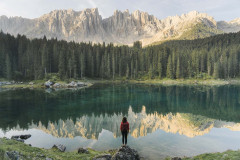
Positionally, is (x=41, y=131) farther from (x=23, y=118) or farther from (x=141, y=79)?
(x=141, y=79)

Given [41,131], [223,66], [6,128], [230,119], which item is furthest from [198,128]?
[223,66]

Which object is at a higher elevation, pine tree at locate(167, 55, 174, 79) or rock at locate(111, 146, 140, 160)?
pine tree at locate(167, 55, 174, 79)

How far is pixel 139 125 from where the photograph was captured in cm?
3241

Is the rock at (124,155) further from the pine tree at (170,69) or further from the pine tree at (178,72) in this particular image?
the pine tree at (178,72)

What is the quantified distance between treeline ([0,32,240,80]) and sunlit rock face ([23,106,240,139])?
81789 millimetres

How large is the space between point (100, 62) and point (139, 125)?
115903mm

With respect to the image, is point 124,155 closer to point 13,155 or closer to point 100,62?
point 13,155

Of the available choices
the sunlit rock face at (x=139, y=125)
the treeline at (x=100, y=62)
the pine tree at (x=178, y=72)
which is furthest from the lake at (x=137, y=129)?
the pine tree at (x=178, y=72)

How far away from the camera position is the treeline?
11501cm

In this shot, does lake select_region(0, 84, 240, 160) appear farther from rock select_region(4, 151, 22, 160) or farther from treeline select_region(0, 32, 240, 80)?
treeline select_region(0, 32, 240, 80)

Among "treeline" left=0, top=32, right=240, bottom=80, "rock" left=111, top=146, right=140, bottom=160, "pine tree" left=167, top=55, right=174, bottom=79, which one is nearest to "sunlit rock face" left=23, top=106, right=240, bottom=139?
"rock" left=111, top=146, right=140, bottom=160

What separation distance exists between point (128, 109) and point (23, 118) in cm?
2534

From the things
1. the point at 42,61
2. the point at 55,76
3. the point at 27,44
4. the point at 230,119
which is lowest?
the point at 230,119

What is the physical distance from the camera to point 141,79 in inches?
5541
